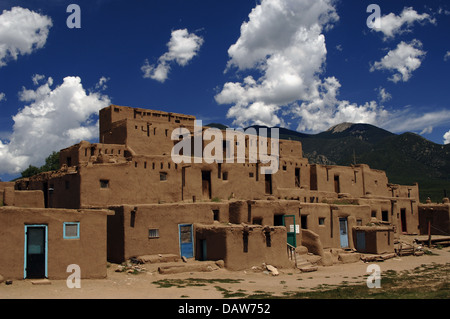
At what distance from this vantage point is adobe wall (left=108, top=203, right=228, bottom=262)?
23484mm

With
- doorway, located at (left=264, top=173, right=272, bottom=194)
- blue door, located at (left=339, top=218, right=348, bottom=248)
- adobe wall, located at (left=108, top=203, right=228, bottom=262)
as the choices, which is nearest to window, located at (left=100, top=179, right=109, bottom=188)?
adobe wall, located at (left=108, top=203, right=228, bottom=262)

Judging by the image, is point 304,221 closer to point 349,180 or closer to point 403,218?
point 349,180

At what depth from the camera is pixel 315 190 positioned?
39.6 m

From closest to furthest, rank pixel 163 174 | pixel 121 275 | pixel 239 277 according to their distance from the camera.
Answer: pixel 121 275 → pixel 239 277 → pixel 163 174

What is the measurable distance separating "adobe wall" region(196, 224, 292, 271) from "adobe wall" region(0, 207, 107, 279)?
6303 mm

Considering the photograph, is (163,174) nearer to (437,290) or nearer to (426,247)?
(437,290)

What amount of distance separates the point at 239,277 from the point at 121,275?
564 cm

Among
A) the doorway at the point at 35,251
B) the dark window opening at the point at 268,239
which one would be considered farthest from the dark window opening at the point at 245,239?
the doorway at the point at 35,251

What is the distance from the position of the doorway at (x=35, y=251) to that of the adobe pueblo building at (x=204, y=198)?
141 cm

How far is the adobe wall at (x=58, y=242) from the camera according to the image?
690 inches

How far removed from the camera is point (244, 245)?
24.0m

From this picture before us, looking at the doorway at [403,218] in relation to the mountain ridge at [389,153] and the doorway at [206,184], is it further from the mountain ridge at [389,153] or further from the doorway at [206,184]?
the mountain ridge at [389,153]

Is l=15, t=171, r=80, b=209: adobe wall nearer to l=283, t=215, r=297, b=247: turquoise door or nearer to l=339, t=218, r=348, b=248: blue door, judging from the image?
l=283, t=215, r=297, b=247: turquoise door
